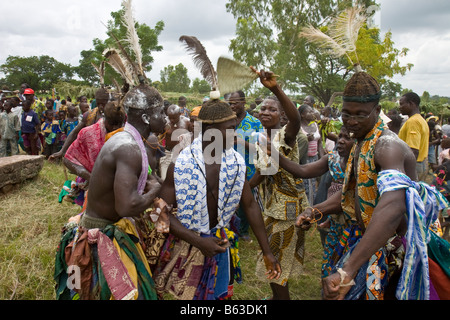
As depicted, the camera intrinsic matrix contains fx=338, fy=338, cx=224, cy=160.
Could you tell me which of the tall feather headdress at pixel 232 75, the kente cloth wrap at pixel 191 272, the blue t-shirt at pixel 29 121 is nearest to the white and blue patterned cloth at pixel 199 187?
the kente cloth wrap at pixel 191 272

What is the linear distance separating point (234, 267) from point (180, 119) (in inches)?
187

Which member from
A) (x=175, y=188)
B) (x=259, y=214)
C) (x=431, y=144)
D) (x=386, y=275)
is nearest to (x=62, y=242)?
(x=175, y=188)

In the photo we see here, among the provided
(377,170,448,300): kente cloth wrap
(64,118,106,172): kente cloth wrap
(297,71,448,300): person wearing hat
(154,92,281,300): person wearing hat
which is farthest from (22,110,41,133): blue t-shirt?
(377,170,448,300): kente cloth wrap

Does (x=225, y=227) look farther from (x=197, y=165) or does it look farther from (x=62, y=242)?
(x=62, y=242)

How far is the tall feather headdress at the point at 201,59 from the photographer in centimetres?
285

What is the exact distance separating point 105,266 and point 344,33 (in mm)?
2352

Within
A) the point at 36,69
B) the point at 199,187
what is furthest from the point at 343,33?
the point at 36,69

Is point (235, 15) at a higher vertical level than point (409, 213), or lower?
higher

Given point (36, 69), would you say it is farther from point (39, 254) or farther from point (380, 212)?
point (380, 212)

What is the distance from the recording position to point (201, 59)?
9.66 ft

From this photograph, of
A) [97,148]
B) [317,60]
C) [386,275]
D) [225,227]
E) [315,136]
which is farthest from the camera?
[317,60]

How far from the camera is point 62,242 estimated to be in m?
2.56

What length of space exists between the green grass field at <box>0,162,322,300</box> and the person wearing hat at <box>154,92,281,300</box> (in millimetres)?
1328

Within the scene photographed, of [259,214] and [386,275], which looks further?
[259,214]
